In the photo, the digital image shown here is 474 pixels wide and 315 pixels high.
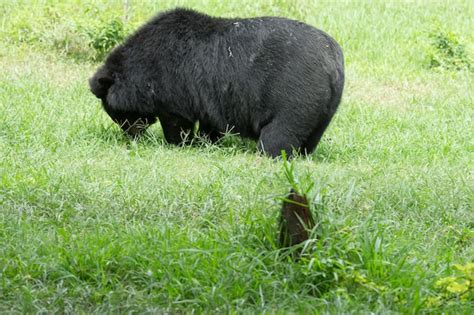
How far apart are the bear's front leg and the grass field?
0.14 m

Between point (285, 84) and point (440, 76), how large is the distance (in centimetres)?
Answer: 447

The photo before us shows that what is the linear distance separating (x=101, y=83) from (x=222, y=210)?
121 inches

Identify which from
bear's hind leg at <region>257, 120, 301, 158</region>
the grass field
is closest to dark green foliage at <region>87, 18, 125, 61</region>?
the grass field

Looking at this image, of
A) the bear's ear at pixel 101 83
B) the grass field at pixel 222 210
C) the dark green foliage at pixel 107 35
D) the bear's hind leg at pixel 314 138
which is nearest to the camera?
the grass field at pixel 222 210

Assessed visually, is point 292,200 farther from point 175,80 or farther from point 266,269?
point 175,80

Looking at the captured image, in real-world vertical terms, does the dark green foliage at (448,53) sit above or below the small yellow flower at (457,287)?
below

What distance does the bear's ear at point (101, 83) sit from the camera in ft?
27.0

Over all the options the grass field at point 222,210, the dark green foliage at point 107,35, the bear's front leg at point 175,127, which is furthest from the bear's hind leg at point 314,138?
the dark green foliage at point 107,35

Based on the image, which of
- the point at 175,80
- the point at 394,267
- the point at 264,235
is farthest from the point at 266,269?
the point at 175,80

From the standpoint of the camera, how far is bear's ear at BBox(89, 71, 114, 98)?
8.24 metres

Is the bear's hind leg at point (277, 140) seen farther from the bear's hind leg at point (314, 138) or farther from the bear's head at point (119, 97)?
the bear's head at point (119, 97)

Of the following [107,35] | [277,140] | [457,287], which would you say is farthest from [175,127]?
[457,287]

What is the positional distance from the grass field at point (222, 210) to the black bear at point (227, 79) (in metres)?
0.26

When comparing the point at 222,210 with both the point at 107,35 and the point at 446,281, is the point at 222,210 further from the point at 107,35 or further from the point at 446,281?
the point at 107,35
